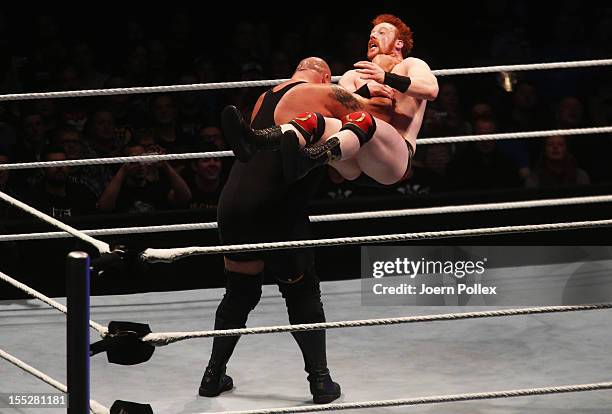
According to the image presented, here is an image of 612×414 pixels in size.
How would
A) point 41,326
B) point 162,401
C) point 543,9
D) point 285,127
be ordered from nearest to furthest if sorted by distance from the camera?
1. point 285,127
2. point 162,401
3. point 41,326
4. point 543,9

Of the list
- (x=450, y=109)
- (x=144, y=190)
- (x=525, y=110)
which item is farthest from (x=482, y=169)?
(x=144, y=190)

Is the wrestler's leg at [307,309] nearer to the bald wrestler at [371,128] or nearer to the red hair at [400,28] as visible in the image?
the bald wrestler at [371,128]

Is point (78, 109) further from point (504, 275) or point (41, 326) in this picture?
point (504, 275)

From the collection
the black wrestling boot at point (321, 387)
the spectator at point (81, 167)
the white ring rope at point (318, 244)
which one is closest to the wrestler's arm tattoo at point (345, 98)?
the black wrestling boot at point (321, 387)

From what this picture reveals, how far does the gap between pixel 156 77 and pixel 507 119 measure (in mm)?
1598

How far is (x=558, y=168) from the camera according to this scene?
207 inches

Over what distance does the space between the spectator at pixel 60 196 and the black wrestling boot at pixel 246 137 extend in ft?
5.07

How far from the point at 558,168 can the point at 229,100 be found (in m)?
1.43

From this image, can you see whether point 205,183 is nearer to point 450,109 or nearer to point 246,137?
point 450,109

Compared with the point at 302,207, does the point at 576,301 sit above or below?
below

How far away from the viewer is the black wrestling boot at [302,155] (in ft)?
10.1

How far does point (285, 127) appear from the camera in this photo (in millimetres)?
3146

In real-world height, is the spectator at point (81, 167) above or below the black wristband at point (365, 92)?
below

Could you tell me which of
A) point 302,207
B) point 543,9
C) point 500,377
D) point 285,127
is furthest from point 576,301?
point 543,9
